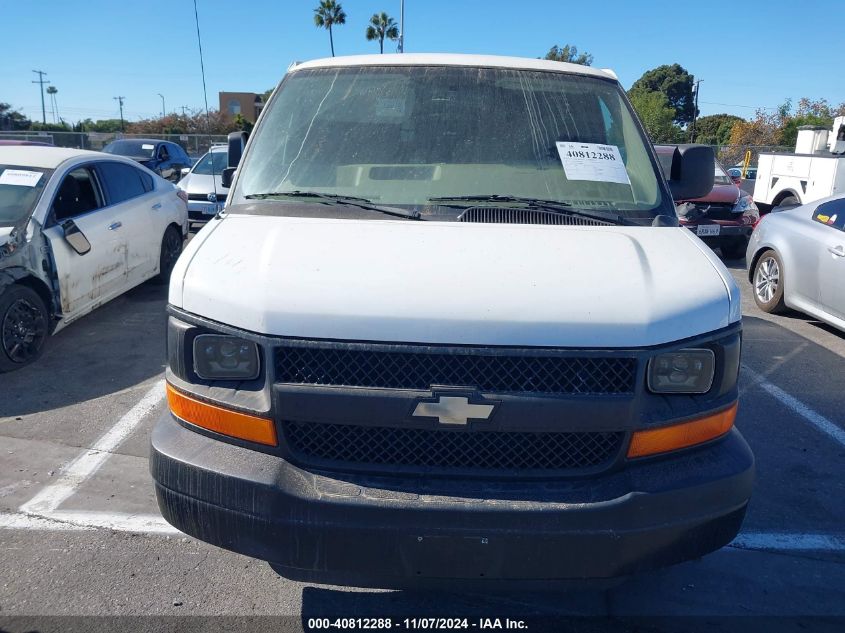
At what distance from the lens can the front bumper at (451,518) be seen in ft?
7.16

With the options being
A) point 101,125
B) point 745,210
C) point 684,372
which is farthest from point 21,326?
point 101,125

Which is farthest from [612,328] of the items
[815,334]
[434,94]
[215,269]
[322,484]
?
[815,334]

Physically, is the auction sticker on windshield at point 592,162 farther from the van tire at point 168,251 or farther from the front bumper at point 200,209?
the front bumper at point 200,209

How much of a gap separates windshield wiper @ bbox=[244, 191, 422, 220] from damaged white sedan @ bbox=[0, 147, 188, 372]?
3501mm

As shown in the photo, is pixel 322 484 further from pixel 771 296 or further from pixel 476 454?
pixel 771 296

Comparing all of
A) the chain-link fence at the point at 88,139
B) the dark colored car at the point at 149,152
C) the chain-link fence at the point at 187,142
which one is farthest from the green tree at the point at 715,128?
the dark colored car at the point at 149,152

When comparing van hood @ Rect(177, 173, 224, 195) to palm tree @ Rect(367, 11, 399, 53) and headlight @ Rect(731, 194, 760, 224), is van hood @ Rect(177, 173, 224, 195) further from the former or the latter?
palm tree @ Rect(367, 11, 399, 53)

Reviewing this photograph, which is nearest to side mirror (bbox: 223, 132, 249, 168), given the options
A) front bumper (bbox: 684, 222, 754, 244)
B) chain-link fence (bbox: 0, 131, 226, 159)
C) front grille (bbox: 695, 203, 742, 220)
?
front bumper (bbox: 684, 222, 754, 244)

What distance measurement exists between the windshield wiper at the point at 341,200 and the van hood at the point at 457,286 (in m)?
0.23

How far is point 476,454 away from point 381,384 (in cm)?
40

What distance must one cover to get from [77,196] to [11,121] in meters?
41.5

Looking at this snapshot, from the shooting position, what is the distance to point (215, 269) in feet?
8.18

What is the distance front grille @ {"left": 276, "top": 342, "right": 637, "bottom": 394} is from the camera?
2.23m

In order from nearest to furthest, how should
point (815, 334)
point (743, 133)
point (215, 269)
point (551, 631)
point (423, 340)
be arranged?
1. point (423, 340)
2. point (215, 269)
3. point (551, 631)
4. point (815, 334)
5. point (743, 133)
